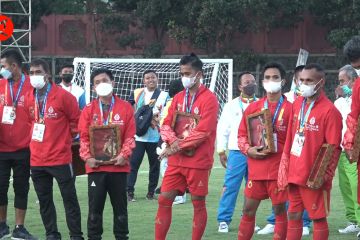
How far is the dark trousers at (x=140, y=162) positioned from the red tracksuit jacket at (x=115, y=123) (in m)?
4.87

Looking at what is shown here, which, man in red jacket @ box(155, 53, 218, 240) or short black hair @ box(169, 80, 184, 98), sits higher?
short black hair @ box(169, 80, 184, 98)

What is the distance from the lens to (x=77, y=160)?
11.4 metres

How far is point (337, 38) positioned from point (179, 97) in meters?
24.4

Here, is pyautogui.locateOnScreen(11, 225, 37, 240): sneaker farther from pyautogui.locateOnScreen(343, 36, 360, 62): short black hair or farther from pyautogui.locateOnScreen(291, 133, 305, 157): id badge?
pyautogui.locateOnScreen(343, 36, 360, 62): short black hair

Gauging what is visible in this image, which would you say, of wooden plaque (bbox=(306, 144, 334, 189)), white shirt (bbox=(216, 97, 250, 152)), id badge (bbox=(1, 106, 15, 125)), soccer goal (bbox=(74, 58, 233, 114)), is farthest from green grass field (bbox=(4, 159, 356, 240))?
soccer goal (bbox=(74, 58, 233, 114))

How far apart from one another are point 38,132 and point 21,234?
4.55 ft

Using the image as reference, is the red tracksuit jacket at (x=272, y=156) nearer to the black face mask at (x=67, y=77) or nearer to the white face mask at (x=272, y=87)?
the white face mask at (x=272, y=87)

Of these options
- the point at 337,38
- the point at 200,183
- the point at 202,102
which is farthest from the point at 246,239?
the point at 337,38

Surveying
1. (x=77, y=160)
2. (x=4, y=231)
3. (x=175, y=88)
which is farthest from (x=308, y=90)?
(x=175, y=88)

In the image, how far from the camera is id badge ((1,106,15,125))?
10977mm

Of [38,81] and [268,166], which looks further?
[38,81]

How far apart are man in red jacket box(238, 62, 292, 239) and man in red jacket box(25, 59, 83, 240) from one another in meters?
1.96

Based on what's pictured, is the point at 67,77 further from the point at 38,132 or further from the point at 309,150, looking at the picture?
the point at 309,150

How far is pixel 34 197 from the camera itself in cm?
1528
